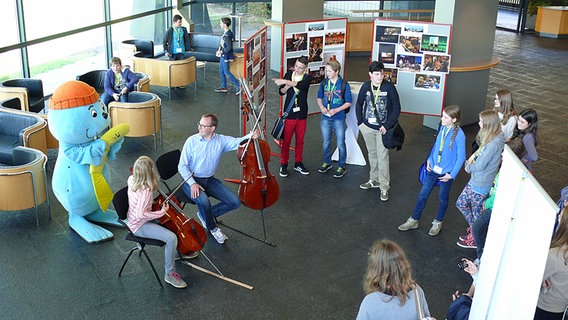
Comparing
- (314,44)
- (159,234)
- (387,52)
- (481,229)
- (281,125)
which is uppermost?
(314,44)

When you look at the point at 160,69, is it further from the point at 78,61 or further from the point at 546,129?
the point at 546,129

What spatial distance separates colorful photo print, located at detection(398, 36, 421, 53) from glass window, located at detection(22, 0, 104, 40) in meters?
6.35

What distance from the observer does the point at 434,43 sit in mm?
9305

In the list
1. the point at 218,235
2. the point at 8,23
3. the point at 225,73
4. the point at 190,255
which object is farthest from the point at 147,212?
the point at 225,73

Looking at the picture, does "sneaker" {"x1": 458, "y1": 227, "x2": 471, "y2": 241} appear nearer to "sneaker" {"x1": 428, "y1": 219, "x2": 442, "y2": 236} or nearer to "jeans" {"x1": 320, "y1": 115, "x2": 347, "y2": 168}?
"sneaker" {"x1": 428, "y1": 219, "x2": 442, "y2": 236}

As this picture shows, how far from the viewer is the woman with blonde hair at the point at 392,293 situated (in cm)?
355

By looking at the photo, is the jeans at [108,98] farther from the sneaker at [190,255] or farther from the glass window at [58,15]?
the sneaker at [190,255]

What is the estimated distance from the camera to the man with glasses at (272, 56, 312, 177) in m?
8.03

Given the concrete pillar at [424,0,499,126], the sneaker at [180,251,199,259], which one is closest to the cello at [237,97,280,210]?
the sneaker at [180,251,199,259]

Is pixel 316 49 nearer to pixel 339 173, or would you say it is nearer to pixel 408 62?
pixel 408 62

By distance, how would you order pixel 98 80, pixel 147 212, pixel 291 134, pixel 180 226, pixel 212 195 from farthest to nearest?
pixel 98 80
pixel 291 134
pixel 212 195
pixel 180 226
pixel 147 212

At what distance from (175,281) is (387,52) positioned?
545 cm

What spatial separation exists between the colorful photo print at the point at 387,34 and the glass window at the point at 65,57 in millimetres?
5373

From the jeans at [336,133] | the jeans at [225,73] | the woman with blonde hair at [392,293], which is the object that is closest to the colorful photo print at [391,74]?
the jeans at [336,133]
